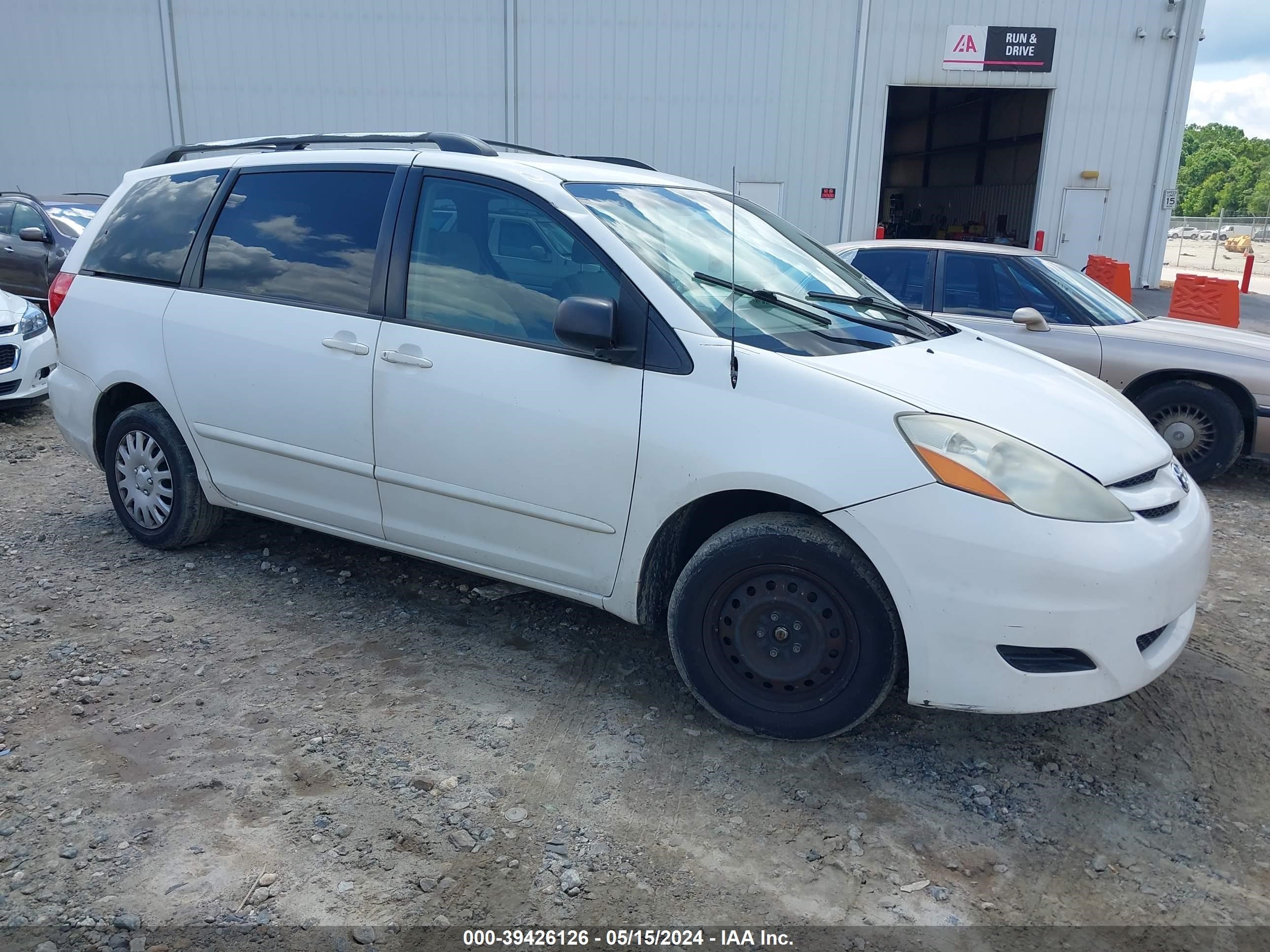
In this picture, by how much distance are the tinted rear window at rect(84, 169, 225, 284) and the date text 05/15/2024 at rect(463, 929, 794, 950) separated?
3358 mm

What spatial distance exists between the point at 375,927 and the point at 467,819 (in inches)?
17.9

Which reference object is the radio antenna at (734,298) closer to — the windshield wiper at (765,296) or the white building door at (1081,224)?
the windshield wiper at (765,296)

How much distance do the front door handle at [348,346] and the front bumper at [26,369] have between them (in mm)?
5059

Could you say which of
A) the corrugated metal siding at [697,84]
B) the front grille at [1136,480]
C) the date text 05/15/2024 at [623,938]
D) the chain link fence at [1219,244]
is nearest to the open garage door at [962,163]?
the corrugated metal siding at [697,84]

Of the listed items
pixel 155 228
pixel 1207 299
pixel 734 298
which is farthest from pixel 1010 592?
pixel 1207 299

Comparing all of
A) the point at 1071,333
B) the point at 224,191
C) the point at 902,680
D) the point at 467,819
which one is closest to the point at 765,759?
the point at 902,680

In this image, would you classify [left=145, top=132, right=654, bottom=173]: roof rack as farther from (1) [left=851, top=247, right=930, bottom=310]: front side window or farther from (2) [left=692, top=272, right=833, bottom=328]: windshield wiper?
(1) [left=851, top=247, right=930, bottom=310]: front side window

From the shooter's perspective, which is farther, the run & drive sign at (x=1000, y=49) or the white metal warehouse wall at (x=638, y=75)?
the run & drive sign at (x=1000, y=49)

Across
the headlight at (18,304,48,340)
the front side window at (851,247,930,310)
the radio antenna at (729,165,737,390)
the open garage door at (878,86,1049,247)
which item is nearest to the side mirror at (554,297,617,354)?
the radio antenna at (729,165,737,390)

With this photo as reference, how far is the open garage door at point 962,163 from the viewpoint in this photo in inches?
922

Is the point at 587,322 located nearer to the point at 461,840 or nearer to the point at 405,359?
the point at 405,359

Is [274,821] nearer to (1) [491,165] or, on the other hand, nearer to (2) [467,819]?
(2) [467,819]

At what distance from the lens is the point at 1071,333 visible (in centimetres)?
670

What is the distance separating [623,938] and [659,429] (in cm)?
152
